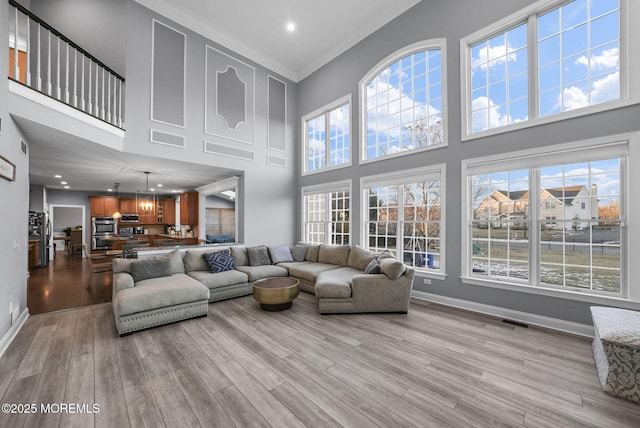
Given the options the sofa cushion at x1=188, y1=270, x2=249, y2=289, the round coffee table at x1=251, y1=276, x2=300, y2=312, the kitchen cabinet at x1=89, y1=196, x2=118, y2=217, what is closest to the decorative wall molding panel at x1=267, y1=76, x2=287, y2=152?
the sofa cushion at x1=188, y1=270, x2=249, y2=289

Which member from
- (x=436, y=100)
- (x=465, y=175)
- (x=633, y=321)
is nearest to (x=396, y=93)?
(x=436, y=100)

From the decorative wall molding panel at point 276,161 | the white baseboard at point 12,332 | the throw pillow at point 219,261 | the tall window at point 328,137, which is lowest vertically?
the white baseboard at point 12,332

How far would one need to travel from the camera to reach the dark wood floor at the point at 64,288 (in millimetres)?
4008

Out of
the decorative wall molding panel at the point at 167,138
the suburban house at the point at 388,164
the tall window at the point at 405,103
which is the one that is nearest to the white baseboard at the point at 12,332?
the suburban house at the point at 388,164

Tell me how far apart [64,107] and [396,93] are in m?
5.24

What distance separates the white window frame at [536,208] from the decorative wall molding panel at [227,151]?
14.7 feet

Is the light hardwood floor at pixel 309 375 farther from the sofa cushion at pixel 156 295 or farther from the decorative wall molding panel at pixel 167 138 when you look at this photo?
the decorative wall molding panel at pixel 167 138

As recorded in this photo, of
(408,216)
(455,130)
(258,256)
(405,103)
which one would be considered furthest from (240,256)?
(455,130)

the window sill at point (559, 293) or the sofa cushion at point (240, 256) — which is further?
the sofa cushion at point (240, 256)

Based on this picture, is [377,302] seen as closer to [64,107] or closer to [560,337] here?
[560,337]

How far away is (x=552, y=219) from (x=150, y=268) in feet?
18.9

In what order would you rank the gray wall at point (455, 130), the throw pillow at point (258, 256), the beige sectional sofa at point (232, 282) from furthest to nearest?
the throw pillow at point (258, 256) → the beige sectional sofa at point (232, 282) → the gray wall at point (455, 130)

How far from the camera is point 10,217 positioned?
9.68 ft

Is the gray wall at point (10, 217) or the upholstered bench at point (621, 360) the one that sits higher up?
the gray wall at point (10, 217)
